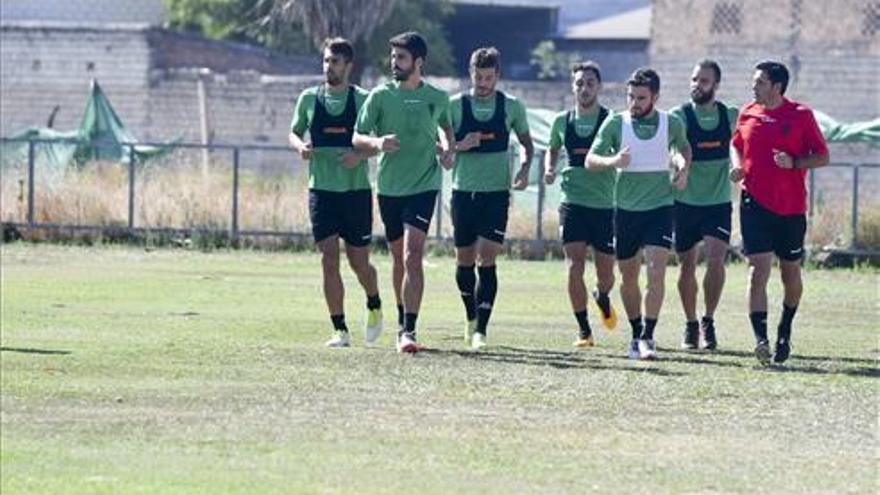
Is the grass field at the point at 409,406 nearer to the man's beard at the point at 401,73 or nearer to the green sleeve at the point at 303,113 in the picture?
the green sleeve at the point at 303,113

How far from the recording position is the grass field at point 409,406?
39.9ft

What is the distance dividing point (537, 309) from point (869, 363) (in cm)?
580

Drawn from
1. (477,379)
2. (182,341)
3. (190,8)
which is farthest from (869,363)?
(190,8)

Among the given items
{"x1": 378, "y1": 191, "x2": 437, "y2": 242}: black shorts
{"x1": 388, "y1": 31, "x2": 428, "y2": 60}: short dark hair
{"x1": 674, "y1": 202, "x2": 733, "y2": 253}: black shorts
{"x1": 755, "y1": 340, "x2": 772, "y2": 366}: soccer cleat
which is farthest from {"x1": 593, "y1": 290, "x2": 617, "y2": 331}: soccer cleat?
{"x1": 388, "y1": 31, "x2": 428, "y2": 60}: short dark hair

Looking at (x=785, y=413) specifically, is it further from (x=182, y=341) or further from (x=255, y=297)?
Answer: (x=255, y=297)

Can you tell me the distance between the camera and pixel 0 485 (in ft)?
37.3

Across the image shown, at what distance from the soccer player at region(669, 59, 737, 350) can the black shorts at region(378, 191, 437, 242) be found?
7.44ft

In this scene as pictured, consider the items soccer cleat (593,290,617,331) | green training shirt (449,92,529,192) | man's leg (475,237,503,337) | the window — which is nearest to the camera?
green training shirt (449,92,529,192)

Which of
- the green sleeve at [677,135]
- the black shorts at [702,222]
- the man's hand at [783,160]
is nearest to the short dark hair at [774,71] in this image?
the man's hand at [783,160]

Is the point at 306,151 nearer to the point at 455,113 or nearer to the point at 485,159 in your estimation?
the point at 455,113

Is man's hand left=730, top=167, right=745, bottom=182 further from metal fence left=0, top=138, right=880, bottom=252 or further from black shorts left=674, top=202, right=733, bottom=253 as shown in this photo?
metal fence left=0, top=138, right=880, bottom=252

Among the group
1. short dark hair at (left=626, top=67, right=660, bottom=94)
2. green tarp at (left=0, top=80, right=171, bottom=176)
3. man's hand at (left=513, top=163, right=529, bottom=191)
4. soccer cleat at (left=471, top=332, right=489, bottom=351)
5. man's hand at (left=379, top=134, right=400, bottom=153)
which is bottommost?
soccer cleat at (left=471, top=332, right=489, bottom=351)

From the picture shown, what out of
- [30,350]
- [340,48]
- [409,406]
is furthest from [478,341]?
[409,406]

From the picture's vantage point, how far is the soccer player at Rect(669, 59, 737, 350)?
19672 millimetres
